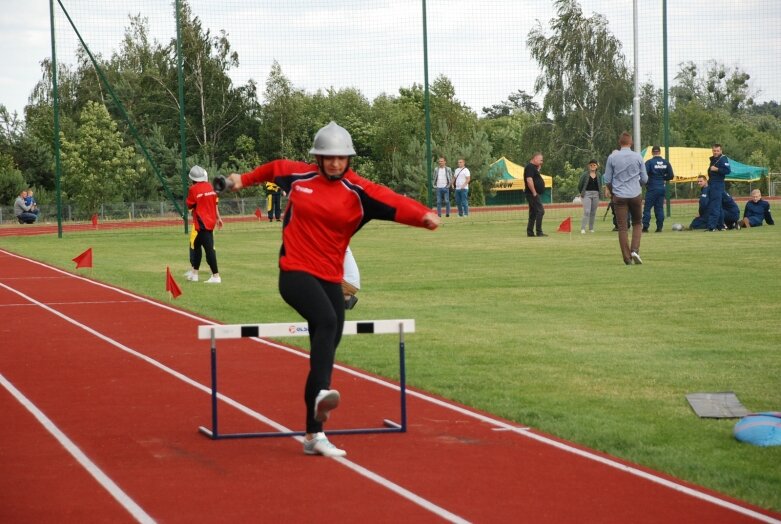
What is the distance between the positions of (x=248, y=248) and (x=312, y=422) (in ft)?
71.1

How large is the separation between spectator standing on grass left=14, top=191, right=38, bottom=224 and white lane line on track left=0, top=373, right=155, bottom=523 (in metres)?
46.4

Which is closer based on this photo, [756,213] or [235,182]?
[235,182]

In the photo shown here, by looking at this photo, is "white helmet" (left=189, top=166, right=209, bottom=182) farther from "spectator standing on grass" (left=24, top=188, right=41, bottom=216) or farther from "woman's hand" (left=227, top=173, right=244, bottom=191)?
"spectator standing on grass" (left=24, top=188, right=41, bottom=216)

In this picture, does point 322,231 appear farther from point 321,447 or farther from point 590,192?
point 590,192

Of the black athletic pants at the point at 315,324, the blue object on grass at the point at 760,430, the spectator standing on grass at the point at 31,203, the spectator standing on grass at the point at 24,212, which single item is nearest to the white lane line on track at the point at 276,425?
the black athletic pants at the point at 315,324

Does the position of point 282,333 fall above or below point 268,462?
above

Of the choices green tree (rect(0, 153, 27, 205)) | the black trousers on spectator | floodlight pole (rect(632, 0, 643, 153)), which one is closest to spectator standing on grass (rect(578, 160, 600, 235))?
the black trousers on spectator

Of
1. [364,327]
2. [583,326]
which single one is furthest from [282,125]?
[364,327]

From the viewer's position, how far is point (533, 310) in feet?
48.6

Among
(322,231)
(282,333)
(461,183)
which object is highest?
(461,183)

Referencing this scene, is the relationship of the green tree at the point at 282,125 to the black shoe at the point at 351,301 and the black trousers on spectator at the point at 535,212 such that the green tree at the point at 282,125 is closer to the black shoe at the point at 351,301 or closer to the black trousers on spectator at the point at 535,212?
the black trousers on spectator at the point at 535,212

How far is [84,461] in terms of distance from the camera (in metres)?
7.40

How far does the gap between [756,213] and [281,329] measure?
1034 inches

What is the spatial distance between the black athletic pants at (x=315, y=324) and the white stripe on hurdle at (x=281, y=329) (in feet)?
0.66
